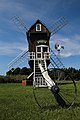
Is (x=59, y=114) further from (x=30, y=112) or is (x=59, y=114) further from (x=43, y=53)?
(x=43, y=53)

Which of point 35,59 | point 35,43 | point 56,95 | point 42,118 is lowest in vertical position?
point 42,118

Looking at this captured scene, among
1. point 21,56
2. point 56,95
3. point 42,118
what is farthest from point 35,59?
point 42,118

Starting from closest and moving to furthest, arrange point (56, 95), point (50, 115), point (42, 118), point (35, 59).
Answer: point (42, 118) < point (50, 115) < point (56, 95) < point (35, 59)

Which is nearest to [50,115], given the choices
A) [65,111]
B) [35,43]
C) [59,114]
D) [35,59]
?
[59,114]

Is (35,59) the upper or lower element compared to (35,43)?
lower

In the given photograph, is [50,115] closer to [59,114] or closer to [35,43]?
[59,114]

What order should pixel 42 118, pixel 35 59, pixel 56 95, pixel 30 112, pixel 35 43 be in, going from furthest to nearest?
pixel 35 43 → pixel 35 59 → pixel 56 95 → pixel 30 112 → pixel 42 118

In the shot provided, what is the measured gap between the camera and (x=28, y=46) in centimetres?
4391

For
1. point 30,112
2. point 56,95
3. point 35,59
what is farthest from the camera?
point 35,59

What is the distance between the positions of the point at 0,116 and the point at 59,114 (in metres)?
2.24

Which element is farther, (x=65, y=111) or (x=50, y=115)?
(x=65, y=111)

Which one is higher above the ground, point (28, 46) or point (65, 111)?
point (28, 46)

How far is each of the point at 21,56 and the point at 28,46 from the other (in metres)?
2.75

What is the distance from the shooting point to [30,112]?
38.9ft
